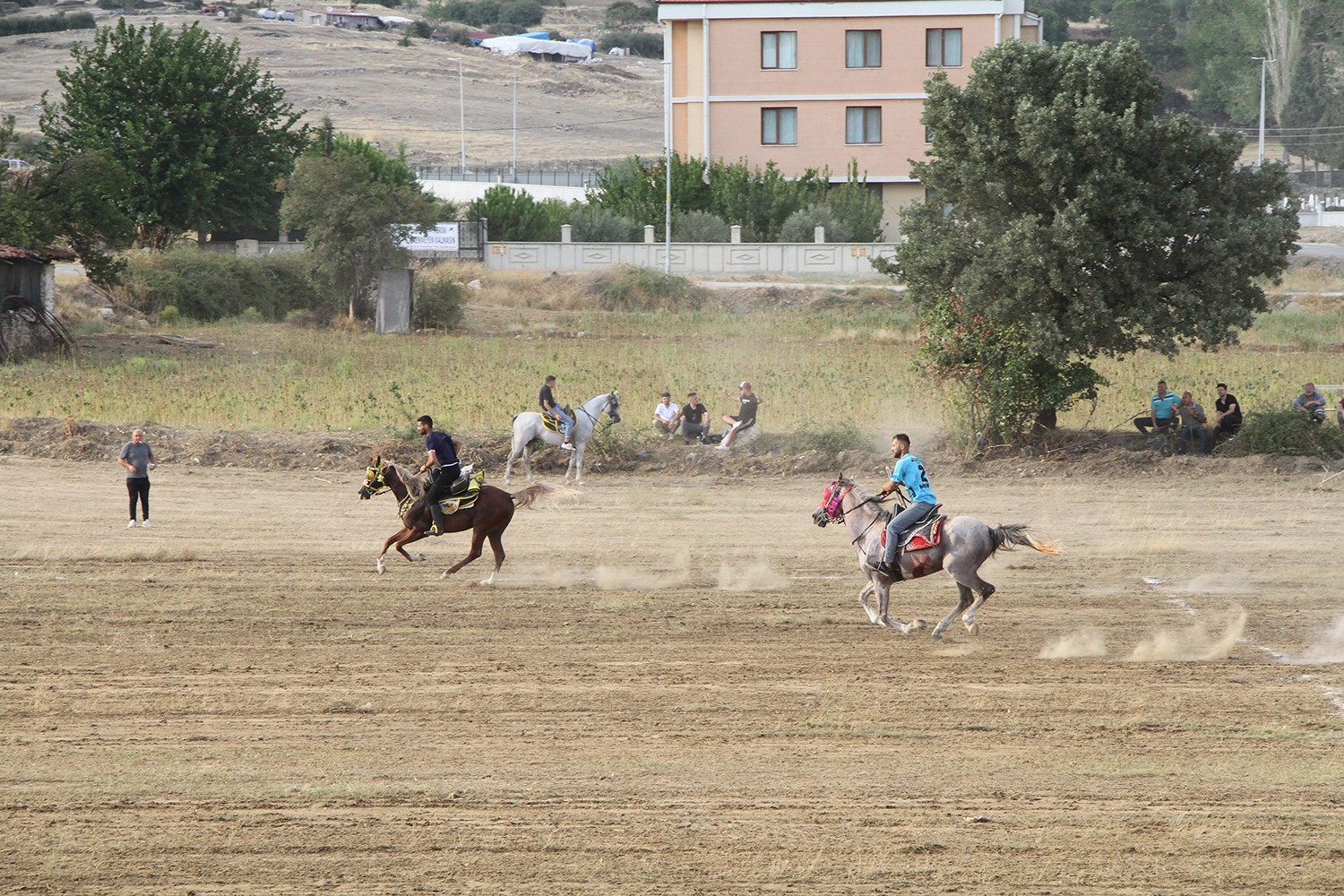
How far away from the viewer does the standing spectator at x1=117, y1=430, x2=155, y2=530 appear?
18531 millimetres

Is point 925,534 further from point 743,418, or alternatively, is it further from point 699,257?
point 699,257

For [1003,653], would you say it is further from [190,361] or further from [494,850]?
[190,361]

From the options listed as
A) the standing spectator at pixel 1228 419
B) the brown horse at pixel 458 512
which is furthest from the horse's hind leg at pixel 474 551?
the standing spectator at pixel 1228 419

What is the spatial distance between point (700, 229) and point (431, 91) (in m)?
77.8

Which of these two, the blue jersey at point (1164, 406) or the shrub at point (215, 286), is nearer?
the blue jersey at point (1164, 406)

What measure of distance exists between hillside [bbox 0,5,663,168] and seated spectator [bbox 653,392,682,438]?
83.8 metres

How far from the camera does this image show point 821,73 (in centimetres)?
6744

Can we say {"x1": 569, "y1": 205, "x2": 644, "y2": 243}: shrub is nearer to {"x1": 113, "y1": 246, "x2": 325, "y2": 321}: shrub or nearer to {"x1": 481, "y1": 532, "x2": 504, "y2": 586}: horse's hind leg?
{"x1": 113, "y1": 246, "x2": 325, "y2": 321}: shrub

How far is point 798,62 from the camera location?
221 ft

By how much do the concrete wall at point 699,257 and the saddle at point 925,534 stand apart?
45.2m

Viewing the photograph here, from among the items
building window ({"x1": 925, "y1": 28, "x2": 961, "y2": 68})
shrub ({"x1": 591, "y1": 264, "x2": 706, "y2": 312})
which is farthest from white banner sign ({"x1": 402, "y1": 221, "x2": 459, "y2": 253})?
building window ({"x1": 925, "y1": 28, "x2": 961, "y2": 68})

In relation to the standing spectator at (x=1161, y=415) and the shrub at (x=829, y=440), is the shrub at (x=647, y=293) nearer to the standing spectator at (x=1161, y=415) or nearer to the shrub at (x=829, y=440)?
the shrub at (x=829, y=440)

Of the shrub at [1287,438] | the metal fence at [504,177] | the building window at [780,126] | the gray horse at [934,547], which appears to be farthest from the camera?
the metal fence at [504,177]

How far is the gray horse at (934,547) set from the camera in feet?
43.3
